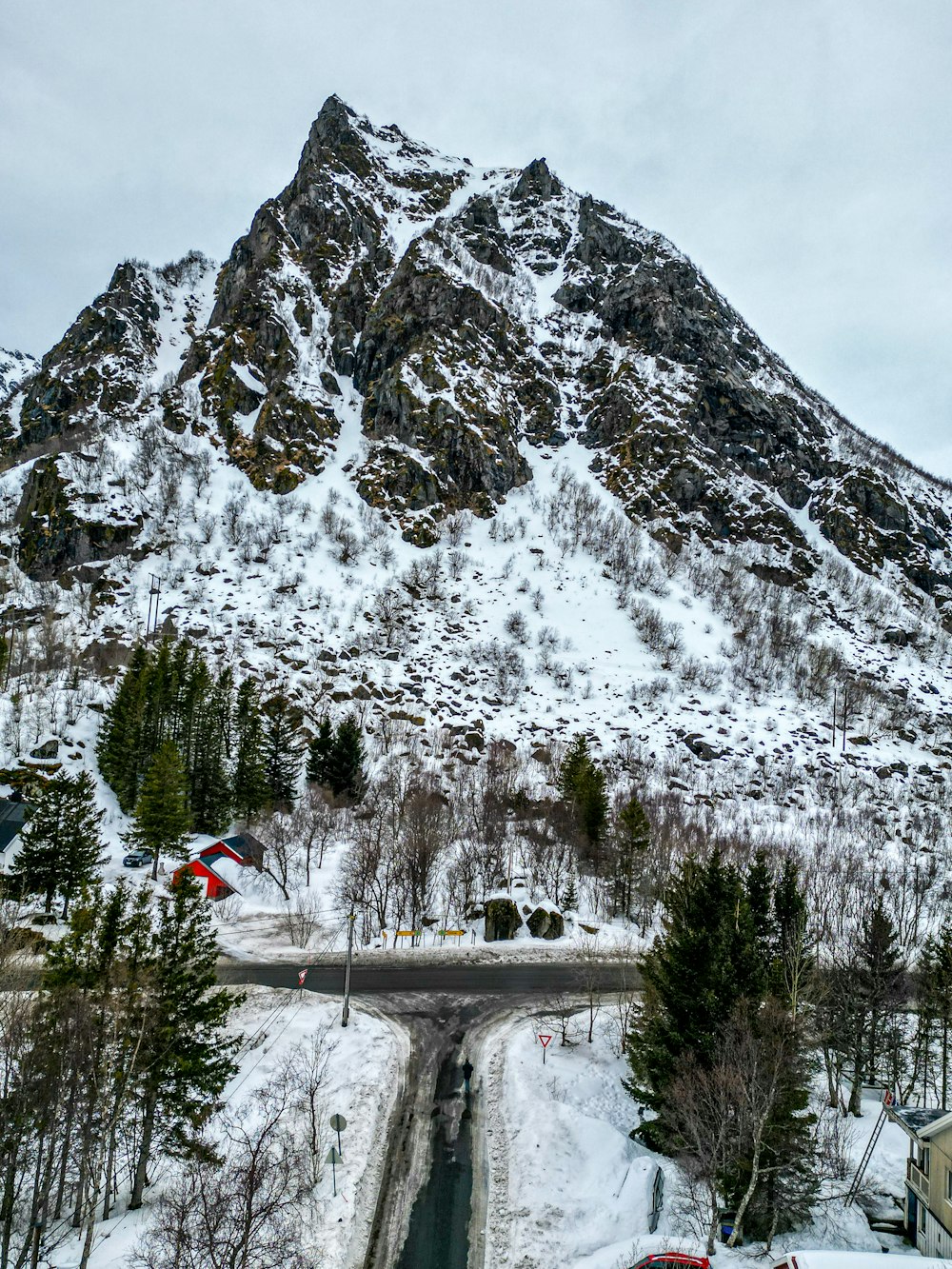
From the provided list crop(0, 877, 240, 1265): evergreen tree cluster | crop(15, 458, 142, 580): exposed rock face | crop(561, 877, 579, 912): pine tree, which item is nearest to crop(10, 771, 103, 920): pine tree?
crop(0, 877, 240, 1265): evergreen tree cluster

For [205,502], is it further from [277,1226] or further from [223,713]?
[277,1226]

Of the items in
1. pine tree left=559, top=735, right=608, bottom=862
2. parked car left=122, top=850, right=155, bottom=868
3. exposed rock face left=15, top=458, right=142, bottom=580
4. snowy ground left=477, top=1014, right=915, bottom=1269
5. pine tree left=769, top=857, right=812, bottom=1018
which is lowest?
snowy ground left=477, top=1014, right=915, bottom=1269

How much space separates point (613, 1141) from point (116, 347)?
551 ft

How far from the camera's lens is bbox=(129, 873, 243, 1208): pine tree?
18.4 m

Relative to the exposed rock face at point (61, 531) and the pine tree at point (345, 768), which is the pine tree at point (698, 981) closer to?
the pine tree at point (345, 768)

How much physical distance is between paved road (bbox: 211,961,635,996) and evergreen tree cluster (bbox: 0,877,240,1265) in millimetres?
13211

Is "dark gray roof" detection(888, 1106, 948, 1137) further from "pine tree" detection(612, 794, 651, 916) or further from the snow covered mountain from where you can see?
the snow covered mountain

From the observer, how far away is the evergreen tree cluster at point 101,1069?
16.0 meters

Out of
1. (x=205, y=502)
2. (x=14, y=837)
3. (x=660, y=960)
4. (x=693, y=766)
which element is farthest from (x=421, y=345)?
(x=660, y=960)

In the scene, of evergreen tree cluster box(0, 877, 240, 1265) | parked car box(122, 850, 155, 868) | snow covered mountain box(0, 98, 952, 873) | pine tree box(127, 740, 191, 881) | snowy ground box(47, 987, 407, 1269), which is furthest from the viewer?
snow covered mountain box(0, 98, 952, 873)

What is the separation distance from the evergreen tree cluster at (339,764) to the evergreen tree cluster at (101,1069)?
40.6 meters

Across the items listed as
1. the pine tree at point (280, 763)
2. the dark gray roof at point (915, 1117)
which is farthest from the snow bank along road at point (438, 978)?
the pine tree at point (280, 763)

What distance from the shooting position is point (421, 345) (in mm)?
143750

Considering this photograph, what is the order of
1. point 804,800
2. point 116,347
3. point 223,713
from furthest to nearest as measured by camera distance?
point 116,347 → point 804,800 → point 223,713
